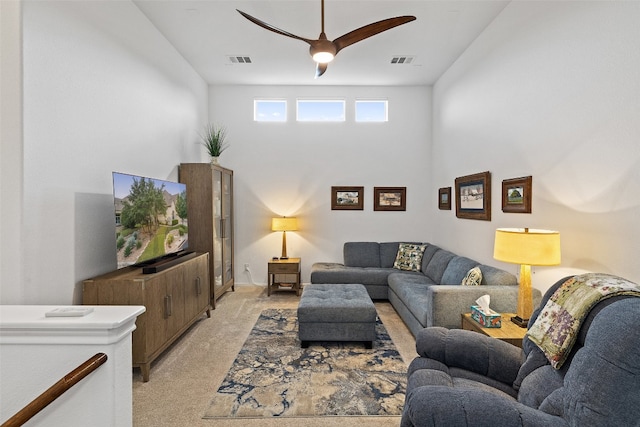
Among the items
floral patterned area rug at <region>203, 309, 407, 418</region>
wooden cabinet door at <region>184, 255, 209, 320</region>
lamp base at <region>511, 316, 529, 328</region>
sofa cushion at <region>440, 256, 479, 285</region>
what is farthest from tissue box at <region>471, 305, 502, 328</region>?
wooden cabinet door at <region>184, 255, 209, 320</region>

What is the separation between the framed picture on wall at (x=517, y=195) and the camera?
119 inches

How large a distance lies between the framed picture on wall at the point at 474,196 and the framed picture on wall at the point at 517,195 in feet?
1.04

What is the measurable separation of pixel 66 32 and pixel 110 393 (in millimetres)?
2574

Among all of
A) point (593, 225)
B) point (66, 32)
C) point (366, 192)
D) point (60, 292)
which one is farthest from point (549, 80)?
point (60, 292)

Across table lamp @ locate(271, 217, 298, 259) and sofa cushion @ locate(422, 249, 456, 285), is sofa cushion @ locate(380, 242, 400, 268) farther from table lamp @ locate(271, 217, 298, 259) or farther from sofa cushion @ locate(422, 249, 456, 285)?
table lamp @ locate(271, 217, 298, 259)

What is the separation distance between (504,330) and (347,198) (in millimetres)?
3598

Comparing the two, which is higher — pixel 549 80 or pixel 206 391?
pixel 549 80

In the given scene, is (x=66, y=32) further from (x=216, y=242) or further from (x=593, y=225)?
(x=593, y=225)

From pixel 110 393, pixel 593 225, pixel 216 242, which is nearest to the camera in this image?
pixel 110 393

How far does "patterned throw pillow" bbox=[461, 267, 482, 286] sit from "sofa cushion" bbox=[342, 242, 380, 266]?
7.03 ft

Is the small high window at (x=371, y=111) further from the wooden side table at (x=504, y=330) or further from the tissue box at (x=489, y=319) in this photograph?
the tissue box at (x=489, y=319)

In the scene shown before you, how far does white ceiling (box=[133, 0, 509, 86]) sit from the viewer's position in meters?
3.37

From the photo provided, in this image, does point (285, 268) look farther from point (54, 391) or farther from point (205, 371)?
point (54, 391)

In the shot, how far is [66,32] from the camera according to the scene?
249cm
